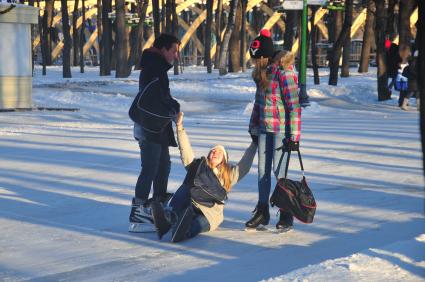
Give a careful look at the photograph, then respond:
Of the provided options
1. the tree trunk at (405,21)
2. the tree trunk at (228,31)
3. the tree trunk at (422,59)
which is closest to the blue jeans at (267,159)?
the tree trunk at (422,59)

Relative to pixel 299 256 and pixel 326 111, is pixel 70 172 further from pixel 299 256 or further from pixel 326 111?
pixel 326 111

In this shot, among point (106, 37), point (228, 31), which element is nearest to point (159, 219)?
point (106, 37)

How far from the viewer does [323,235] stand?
837 centimetres

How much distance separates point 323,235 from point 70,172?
16.6 feet

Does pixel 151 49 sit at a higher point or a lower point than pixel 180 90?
higher

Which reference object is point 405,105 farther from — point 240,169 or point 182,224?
point 182,224

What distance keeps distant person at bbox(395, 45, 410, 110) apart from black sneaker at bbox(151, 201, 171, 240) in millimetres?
16541

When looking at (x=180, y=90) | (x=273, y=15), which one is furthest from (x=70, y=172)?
(x=273, y=15)

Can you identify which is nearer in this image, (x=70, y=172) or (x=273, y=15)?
(x=70, y=172)

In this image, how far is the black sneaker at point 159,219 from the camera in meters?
7.95

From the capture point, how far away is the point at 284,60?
27.3 feet

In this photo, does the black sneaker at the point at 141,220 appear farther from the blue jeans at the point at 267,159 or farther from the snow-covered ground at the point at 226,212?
the blue jeans at the point at 267,159

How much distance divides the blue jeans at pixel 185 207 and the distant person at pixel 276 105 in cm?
44

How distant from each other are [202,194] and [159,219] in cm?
51
